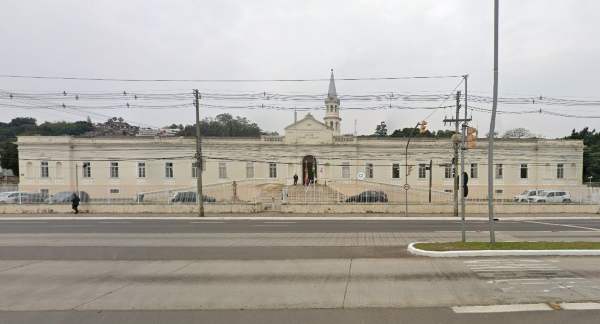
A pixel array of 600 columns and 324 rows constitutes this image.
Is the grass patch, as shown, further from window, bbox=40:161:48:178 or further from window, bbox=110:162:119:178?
window, bbox=40:161:48:178

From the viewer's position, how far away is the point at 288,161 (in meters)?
49.9

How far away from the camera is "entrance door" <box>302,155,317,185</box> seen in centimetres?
4978

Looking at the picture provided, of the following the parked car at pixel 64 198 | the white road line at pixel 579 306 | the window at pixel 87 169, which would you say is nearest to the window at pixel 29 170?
the window at pixel 87 169

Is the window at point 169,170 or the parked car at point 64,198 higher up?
the window at point 169,170

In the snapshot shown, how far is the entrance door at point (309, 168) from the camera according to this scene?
49.8m

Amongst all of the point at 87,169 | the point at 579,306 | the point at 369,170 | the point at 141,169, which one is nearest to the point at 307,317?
the point at 579,306

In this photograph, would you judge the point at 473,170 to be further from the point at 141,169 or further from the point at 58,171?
the point at 58,171

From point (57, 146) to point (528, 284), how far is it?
5684cm

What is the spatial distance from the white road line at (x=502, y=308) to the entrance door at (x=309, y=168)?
139 ft

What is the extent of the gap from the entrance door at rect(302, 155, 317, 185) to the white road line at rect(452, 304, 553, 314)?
4247 cm

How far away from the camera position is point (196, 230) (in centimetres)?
1973

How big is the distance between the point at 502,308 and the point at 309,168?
4396 cm

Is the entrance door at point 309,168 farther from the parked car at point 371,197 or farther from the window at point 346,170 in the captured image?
the parked car at point 371,197

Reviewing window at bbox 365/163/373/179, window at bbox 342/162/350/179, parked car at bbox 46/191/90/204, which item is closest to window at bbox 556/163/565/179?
window at bbox 365/163/373/179
